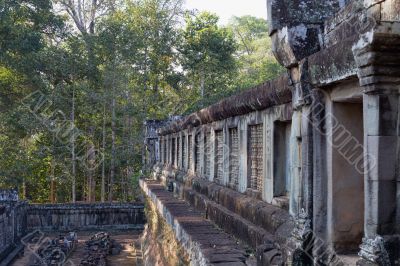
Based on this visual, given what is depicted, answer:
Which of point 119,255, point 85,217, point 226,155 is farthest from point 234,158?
point 85,217

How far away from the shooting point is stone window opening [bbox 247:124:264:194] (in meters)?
6.38

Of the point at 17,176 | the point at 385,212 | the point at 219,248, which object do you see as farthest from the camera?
the point at 17,176

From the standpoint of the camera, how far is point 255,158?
663 centimetres

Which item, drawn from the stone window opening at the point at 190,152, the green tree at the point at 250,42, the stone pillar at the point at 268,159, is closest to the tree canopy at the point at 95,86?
the green tree at the point at 250,42

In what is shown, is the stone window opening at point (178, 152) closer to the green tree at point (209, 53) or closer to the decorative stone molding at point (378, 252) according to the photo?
the decorative stone molding at point (378, 252)

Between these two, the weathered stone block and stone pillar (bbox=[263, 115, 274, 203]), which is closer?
the weathered stone block

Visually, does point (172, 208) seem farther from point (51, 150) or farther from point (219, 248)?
point (51, 150)

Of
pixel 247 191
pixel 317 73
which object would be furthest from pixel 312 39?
pixel 247 191

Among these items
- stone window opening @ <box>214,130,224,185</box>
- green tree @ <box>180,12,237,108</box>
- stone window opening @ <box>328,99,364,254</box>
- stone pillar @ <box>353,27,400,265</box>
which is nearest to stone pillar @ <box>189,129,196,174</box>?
stone window opening @ <box>214,130,224,185</box>

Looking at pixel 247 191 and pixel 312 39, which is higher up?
pixel 312 39

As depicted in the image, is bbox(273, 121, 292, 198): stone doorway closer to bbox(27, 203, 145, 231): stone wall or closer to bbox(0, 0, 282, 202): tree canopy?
bbox(27, 203, 145, 231): stone wall

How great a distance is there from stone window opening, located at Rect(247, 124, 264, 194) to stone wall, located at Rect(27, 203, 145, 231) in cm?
1531

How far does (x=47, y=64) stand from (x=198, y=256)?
20.9 metres

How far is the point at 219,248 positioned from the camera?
532 centimetres
